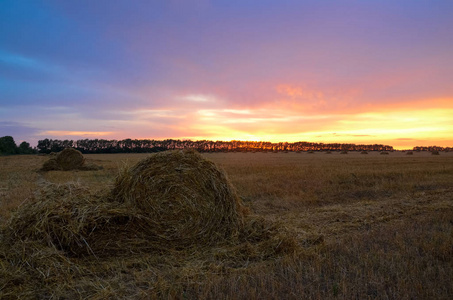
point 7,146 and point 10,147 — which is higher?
point 7,146

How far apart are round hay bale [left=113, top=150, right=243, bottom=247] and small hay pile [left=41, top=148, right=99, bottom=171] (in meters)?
15.9

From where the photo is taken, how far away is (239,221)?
5.31 meters

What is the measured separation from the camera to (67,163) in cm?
1981

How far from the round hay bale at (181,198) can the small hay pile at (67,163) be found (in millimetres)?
15927

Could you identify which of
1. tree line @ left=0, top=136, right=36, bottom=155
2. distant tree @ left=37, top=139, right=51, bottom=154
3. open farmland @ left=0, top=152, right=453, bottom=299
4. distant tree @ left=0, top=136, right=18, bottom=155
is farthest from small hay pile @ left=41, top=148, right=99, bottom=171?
distant tree @ left=37, top=139, right=51, bottom=154

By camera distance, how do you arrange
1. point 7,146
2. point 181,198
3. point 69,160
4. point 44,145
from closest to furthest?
point 181,198
point 69,160
point 7,146
point 44,145

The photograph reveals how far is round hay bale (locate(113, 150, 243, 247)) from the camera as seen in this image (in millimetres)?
4953

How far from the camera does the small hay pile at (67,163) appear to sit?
63.8 feet

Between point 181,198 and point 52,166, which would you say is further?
point 52,166

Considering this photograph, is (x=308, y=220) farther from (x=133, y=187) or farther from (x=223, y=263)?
(x=133, y=187)

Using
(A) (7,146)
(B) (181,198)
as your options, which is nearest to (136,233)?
(B) (181,198)

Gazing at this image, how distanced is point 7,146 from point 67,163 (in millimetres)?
42628

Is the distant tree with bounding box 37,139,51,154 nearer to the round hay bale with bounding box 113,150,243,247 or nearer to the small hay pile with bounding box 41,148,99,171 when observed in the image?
the small hay pile with bounding box 41,148,99,171

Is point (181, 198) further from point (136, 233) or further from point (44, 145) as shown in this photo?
point (44, 145)
